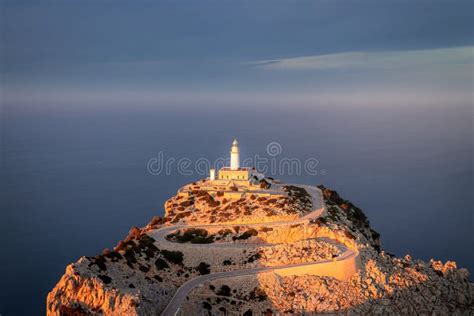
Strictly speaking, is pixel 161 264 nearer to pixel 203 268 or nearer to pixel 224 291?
pixel 203 268

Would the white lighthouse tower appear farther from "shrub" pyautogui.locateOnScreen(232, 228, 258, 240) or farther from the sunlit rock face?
"shrub" pyautogui.locateOnScreen(232, 228, 258, 240)

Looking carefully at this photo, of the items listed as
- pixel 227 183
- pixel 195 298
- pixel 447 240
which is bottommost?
pixel 447 240

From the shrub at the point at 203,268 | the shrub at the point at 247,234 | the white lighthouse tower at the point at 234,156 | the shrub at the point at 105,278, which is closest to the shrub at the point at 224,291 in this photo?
the shrub at the point at 203,268

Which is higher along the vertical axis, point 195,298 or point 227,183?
point 227,183

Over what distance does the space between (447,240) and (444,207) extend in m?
15.7

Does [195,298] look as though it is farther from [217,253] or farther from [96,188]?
[96,188]

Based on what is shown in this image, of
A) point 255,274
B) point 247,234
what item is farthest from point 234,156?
point 255,274

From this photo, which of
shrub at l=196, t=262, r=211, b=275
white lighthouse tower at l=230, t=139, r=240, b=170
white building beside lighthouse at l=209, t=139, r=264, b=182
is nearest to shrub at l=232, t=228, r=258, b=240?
shrub at l=196, t=262, r=211, b=275

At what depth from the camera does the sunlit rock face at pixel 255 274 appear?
81.5 feet

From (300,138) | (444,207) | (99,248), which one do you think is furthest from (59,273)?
(300,138)

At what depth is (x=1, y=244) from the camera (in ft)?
176

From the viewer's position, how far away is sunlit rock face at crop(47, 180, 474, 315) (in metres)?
24.8

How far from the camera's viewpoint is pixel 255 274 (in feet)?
91.1

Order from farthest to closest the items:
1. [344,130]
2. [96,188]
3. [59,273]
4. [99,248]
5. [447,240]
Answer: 1. [344,130]
2. [96,188]
3. [447,240]
4. [99,248]
5. [59,273]
